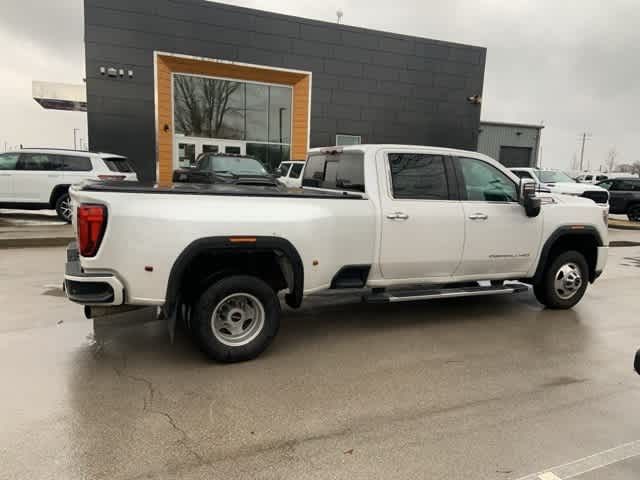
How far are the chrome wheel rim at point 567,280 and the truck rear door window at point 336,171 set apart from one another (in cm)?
298

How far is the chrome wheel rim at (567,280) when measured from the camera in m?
6.03

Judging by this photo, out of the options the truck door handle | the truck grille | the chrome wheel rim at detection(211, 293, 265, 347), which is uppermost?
the truck door handle

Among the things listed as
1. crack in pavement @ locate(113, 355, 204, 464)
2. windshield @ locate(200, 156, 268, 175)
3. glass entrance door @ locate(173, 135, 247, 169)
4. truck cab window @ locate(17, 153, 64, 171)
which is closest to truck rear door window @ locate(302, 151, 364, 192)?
crack in pavement @ locate(113, 355, 204, 464)

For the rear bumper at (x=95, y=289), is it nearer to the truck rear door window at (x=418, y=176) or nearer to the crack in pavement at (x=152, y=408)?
the crack in pavement at (x=152, y=408)

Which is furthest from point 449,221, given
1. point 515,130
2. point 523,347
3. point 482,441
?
point 515,130

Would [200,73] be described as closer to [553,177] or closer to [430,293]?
[553,177]

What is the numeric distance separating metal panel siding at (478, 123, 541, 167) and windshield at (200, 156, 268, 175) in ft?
78.9

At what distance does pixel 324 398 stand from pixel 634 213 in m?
20.3

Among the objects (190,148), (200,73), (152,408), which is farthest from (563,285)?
(200,73)

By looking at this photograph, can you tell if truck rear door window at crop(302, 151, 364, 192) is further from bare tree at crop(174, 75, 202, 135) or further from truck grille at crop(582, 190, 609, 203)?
truck grille at crop(582, 190, 609, 203)

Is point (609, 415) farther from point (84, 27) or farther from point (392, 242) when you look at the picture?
point (84, 27)

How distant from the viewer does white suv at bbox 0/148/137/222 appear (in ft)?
39.5

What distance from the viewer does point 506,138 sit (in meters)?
33.2

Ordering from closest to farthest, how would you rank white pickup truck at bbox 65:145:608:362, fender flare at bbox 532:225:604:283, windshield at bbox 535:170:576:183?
white pickup truck at bbox 65:145:608:362 → fender flare at bbox 532:225:604:283 → windshield at bbox 535:170:576:183
